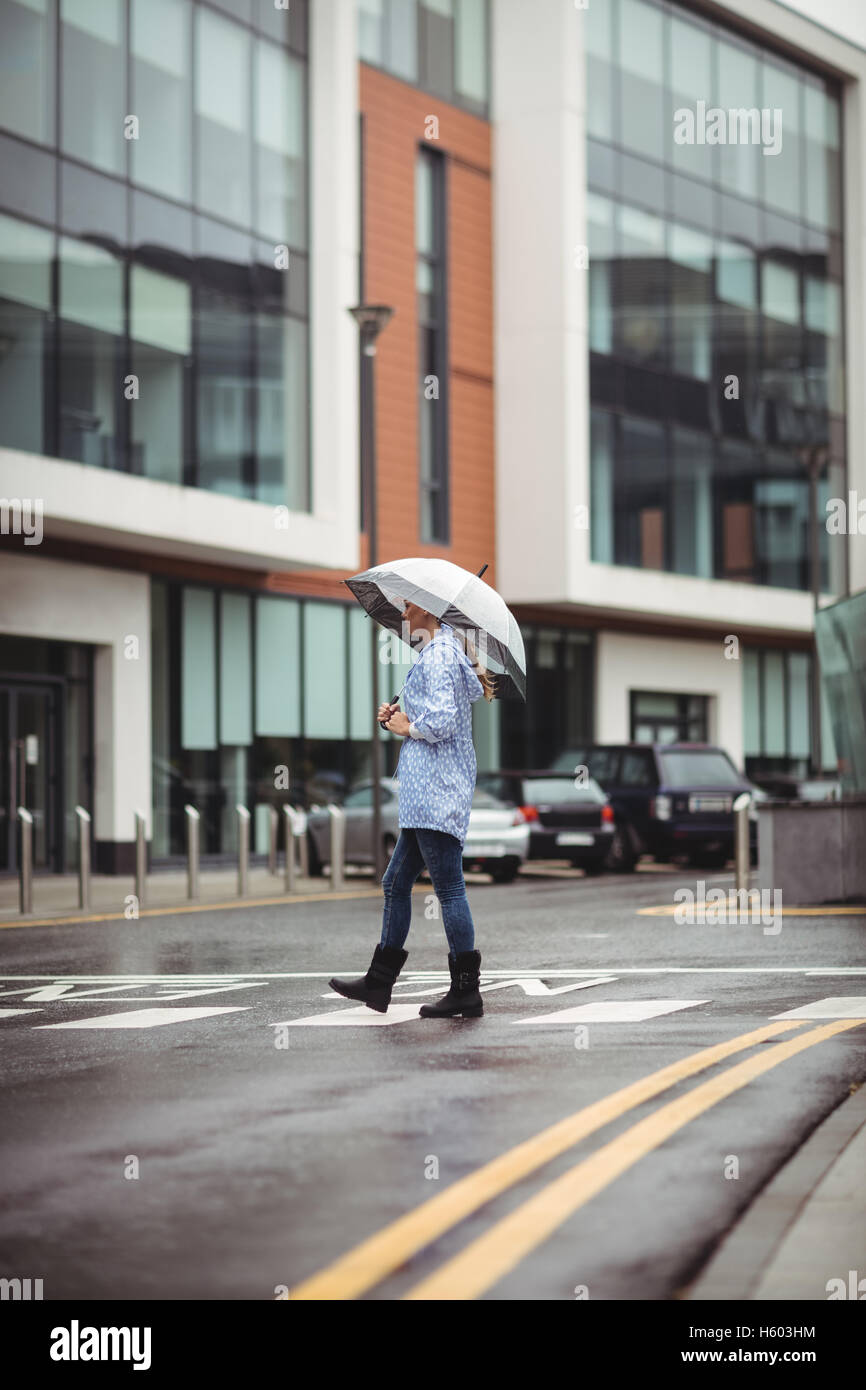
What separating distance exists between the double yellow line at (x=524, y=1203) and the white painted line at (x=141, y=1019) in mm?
2709

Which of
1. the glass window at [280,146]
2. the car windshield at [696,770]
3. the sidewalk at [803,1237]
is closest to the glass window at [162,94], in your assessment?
the glass window at [280,146]

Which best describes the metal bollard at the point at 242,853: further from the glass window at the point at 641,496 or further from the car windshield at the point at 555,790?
the glass window at the point at 641,496

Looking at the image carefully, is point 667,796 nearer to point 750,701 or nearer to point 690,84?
point 750,701

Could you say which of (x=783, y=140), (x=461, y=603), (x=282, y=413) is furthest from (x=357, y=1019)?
(x=783, y=140)

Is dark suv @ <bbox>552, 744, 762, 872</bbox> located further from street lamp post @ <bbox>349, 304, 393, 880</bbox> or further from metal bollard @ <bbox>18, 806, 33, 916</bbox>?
metal bollard @ <bbox>18, 806, 33, 916</bbox>

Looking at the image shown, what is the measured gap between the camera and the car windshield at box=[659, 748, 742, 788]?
85.4 feet

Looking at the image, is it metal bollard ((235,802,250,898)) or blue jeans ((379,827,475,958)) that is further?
metal bollard ((235,802,250,898))

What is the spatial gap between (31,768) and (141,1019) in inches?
653

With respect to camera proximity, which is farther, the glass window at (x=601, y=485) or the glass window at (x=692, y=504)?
the glass window at (x=692, y=504)

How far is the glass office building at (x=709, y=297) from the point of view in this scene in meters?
35.8

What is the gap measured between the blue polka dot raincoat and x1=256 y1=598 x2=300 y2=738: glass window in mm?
20717

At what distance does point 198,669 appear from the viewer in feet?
92.1

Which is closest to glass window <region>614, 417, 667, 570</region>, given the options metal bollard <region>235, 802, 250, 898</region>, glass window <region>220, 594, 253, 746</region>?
glass window <region>220, 594, 253, 746</region>

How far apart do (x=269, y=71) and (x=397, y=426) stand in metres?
6.58
